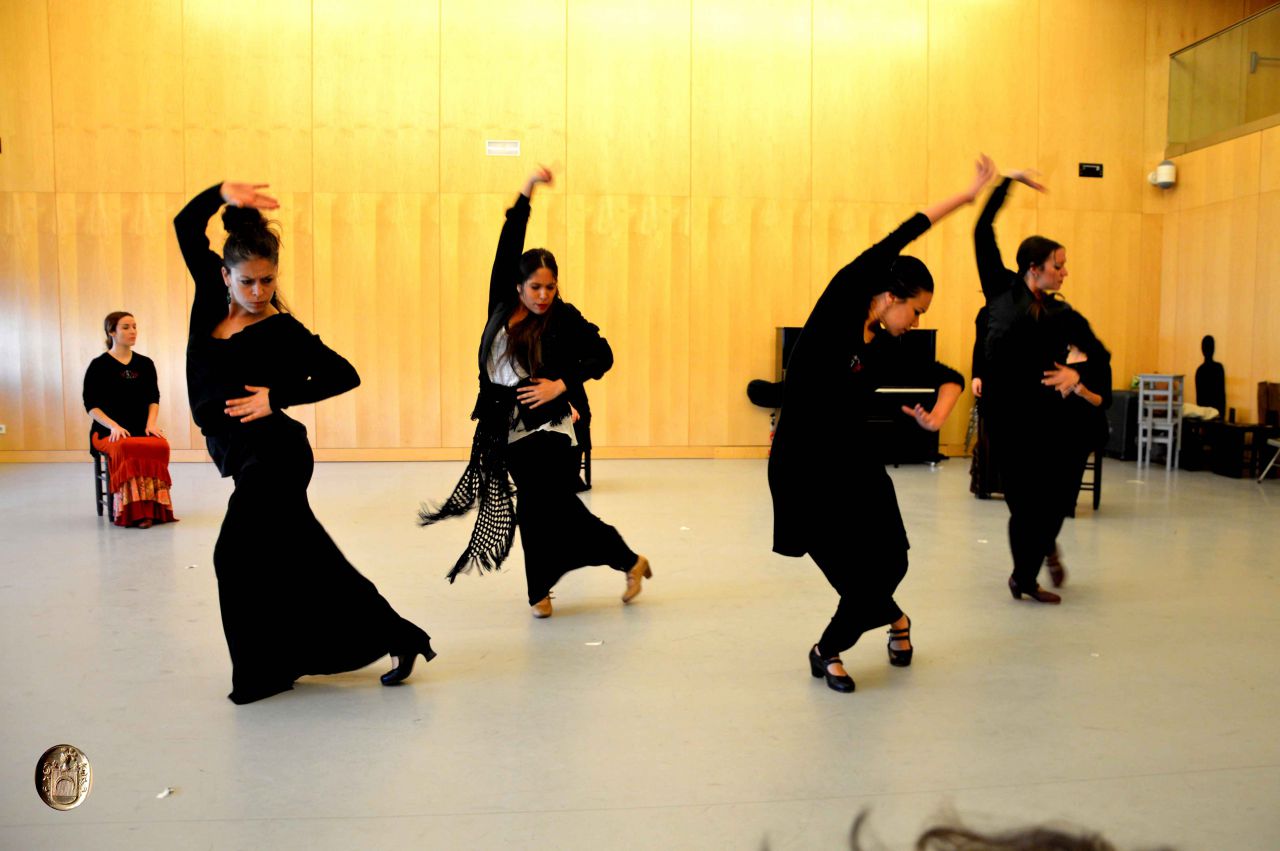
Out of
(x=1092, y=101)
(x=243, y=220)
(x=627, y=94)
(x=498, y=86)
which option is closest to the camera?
(x=243, y=220)

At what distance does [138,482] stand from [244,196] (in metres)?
3.90

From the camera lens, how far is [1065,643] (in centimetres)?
379

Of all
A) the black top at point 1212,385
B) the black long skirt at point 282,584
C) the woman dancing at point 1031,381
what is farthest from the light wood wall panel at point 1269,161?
the black long skirt at point 282,584

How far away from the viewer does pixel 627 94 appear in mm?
9898

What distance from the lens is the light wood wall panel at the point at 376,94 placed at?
379 inches

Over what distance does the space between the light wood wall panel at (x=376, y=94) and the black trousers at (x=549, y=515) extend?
21.2ft

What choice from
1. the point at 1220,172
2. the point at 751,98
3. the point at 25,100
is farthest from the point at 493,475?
the point at 1220,172

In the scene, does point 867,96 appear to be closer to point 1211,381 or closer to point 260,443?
point 1211,381

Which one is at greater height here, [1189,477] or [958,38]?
[958,38]

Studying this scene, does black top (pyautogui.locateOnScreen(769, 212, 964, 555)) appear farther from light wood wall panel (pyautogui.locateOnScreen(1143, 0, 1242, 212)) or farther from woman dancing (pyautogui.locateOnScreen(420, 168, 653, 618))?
light wood wall panel (pyautogui.locateOnScreen(1143, 0, 1242, 212))

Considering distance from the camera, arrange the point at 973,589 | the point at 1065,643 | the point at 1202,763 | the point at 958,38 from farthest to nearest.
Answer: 1. the point at 958,38
2. the point at 973,589
3. the point at 1065,643
4. the point at 1202,763

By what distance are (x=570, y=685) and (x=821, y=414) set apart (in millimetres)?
1164

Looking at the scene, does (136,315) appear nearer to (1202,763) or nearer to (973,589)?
(973,589)

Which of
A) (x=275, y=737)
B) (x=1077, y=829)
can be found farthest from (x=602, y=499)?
(x=1077, y=829)
